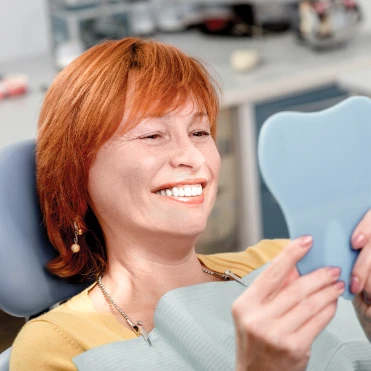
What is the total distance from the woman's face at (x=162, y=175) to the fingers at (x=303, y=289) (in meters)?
0.29

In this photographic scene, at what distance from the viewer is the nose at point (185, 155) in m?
1.34

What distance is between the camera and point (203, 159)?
1.35 metres

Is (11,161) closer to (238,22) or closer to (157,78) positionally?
(157,78)

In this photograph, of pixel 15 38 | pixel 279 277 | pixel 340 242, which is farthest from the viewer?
pixel 15 38

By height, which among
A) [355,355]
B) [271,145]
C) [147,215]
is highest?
[271,145]

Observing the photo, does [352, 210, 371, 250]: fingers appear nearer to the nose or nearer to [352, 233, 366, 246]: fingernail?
[352, 233, 366, 246]: fingernail

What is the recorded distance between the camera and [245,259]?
161 cm

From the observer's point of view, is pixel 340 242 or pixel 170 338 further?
pixel 170 338

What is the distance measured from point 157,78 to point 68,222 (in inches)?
12.4

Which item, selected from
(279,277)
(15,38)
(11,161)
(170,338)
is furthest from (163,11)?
(279,277)

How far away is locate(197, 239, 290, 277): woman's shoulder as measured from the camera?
1569 millimetres

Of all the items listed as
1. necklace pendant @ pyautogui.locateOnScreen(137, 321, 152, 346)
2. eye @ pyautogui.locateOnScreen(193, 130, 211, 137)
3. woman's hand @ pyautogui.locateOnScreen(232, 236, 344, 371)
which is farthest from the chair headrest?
woman's hand @ pyautogui.locateOnScreen(232, 236, 344, 371)

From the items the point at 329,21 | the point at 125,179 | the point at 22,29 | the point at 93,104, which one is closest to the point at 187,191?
the point at 125,179

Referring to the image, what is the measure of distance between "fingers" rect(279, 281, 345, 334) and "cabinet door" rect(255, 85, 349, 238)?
5.44 ft
